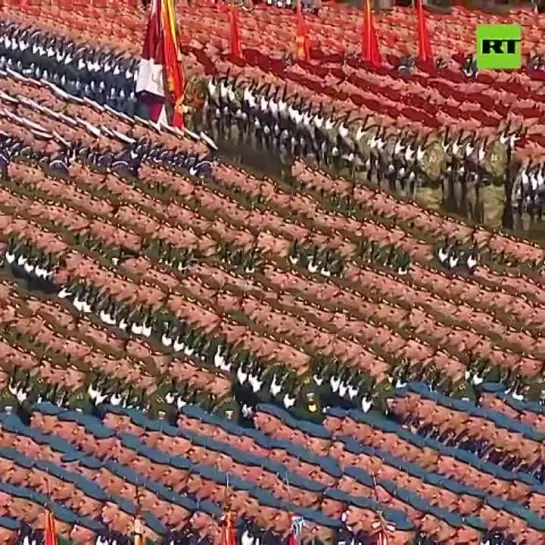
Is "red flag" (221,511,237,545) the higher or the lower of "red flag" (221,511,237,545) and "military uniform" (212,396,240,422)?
the higher

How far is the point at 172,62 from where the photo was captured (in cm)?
2003

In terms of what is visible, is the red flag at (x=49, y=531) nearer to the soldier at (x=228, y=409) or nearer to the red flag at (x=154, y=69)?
the soldier at (x=228, y=409)

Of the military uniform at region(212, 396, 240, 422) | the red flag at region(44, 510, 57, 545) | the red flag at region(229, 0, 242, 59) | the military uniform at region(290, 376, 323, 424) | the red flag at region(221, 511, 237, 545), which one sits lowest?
the military uniform at region(212, 396, 240, 422)

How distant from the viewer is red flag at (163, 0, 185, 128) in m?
20.0

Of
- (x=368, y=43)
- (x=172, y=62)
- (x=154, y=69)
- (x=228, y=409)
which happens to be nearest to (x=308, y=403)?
(x=228, y=409)

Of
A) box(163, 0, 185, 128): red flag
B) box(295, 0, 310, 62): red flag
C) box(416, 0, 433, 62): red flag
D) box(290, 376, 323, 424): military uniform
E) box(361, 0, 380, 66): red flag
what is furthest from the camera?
box(295, 0, 310, 62): red flag

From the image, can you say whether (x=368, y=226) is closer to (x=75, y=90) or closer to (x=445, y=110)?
(x=445, y=110)

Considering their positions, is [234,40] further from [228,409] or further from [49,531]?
[49,531]

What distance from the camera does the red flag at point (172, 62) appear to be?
65.5 ft

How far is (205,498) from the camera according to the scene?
1120 centimetres

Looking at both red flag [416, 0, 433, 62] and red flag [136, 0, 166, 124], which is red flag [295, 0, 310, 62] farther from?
red flag [136, 0, 166, 124]

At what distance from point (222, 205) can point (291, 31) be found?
8.80 metres

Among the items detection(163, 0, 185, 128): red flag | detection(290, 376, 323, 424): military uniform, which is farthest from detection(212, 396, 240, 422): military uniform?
detection(163, 0, 185, 128): red flag

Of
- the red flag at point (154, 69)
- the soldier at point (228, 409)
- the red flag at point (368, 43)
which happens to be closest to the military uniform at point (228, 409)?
the soldier at point (228, 409)
